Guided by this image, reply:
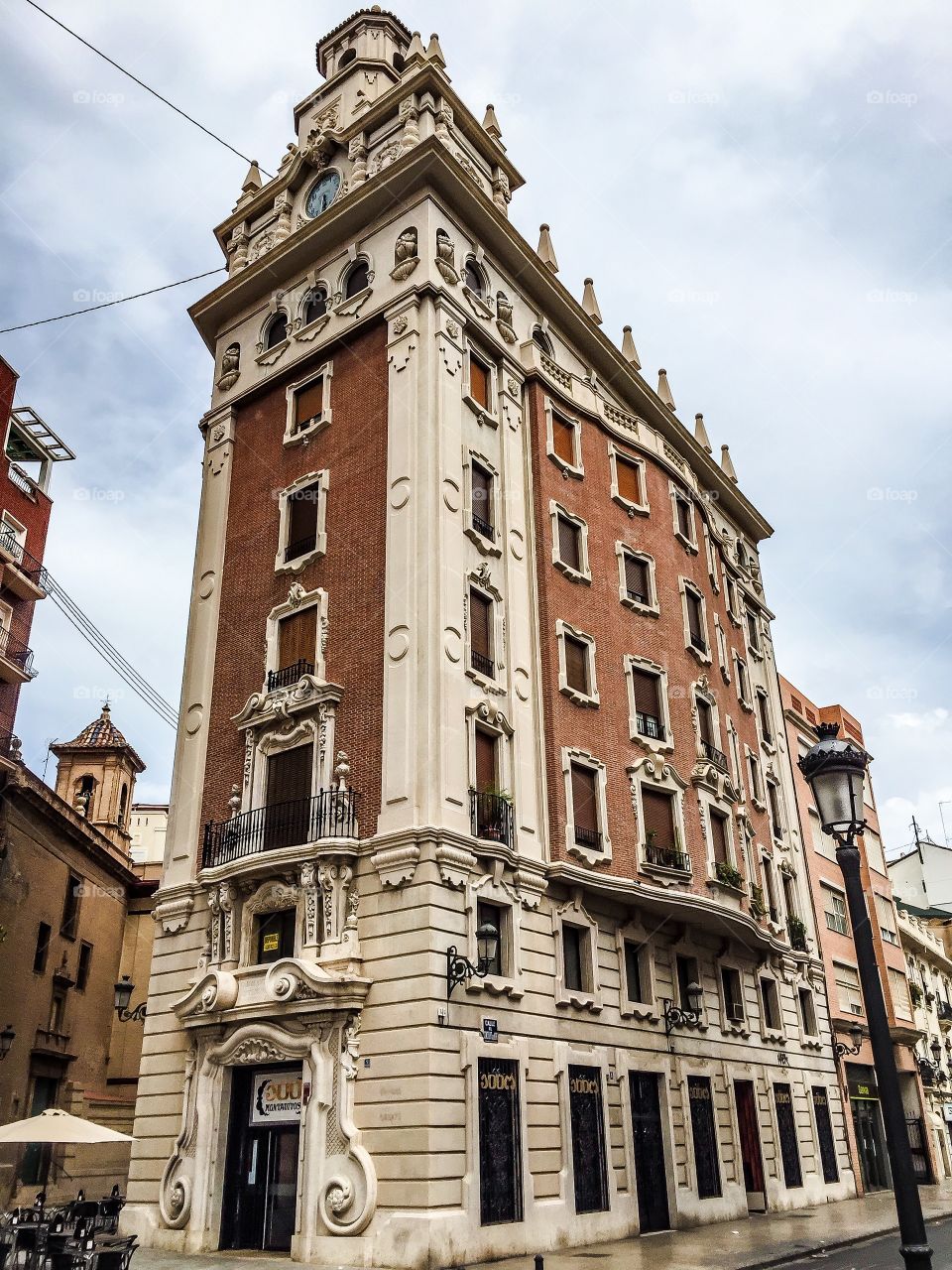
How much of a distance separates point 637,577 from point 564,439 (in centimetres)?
477

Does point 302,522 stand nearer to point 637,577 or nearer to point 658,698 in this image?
point 637,577

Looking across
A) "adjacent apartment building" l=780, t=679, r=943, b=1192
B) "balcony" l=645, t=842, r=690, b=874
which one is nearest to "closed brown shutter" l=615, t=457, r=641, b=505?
"adjacent apartment building" l=780, t=679, r=943, b=1192

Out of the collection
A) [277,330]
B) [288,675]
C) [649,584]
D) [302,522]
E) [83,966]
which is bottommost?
[83,966]

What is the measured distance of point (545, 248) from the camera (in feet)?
117

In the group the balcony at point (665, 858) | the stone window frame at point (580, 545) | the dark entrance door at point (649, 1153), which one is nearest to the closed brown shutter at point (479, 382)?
the stone window frame at point (580, 545)

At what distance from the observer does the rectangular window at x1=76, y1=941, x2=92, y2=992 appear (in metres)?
39.6

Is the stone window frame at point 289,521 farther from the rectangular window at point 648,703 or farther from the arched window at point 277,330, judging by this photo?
the rectangular window at point 648,703

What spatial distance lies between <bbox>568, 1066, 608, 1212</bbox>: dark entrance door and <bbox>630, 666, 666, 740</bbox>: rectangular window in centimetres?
949

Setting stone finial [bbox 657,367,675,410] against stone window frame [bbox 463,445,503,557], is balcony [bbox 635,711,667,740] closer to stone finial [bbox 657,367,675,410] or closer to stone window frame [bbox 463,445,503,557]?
stone window frame [bbox 463,445,503,557]

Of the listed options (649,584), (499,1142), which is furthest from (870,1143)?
(499,1142)

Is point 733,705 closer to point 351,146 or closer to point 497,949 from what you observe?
point 497,949

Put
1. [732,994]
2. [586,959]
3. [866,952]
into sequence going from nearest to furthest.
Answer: [866,952] < [586,959] < [732,994]

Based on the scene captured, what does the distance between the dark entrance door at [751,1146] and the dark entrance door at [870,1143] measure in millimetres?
9433

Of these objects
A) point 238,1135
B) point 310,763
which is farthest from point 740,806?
point 238,1135
